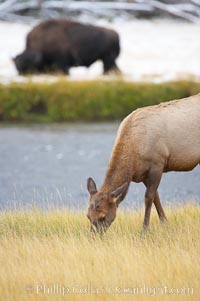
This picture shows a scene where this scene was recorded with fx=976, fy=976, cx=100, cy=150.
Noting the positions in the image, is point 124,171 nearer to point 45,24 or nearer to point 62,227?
point 62,227

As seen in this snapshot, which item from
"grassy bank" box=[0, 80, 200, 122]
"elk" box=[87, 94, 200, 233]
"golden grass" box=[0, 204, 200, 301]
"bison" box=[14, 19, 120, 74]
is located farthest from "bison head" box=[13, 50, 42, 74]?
"elk" box=[87, 94, 200, 233]

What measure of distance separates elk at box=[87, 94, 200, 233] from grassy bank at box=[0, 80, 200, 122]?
12660mm

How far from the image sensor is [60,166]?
18.9 meters

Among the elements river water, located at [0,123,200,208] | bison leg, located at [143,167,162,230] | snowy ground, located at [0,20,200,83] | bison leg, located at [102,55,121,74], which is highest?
bison leg, located at [143,167,162,230]

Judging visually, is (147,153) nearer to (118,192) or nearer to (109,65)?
(118,192)

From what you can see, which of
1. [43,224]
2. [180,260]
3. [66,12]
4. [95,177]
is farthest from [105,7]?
[180,260]

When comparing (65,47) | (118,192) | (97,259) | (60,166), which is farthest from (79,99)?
(97,259)

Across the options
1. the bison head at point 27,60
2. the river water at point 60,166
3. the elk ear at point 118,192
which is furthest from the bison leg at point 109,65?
the elk ear at point 118,192

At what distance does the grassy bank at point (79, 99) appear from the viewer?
2277 cm

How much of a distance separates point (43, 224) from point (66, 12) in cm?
2118

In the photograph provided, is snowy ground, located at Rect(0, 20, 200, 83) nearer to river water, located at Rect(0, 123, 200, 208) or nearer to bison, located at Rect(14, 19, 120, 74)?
bison, located at Rect(14, 19, 120, 74)

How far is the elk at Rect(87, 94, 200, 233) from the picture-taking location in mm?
9328

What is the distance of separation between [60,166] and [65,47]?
7515 mm

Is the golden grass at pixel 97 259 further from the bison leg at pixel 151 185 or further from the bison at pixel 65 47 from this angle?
the bison at pixel 65 47
